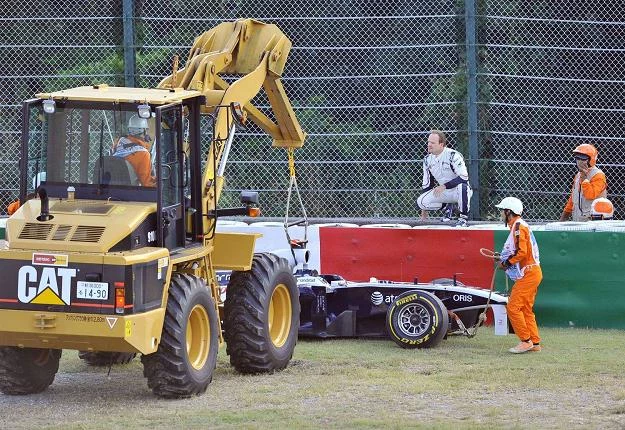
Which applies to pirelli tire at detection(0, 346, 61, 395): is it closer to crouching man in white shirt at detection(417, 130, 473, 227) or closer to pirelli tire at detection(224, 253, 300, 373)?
pirelli tire at detection(224, 253, 300, 373)

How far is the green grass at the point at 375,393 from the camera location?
373 inches

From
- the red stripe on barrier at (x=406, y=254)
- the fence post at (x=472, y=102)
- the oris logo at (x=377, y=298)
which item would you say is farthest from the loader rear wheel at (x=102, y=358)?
the fence post at (x=472, y=102)

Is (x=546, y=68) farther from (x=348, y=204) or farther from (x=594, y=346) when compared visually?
(x=594, y=346)

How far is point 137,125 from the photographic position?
1034cm

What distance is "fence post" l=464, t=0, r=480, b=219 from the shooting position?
49.7 feet

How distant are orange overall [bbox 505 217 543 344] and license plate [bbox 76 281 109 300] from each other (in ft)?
14.2

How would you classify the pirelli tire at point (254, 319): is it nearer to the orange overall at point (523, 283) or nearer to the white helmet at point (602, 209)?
the orange overall at point (523, 283)

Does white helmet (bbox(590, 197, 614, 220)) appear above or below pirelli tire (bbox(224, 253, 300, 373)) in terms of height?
above

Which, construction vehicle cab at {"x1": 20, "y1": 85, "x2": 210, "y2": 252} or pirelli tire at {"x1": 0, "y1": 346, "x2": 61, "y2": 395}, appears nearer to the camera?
construction vehicle cab at {"x1": 20, "y1": 85, "x2": 210, "y2": 252}

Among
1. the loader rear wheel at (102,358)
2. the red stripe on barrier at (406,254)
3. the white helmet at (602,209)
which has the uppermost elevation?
the white helmet at (602,209)

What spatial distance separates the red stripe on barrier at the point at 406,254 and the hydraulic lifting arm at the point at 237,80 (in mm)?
2137

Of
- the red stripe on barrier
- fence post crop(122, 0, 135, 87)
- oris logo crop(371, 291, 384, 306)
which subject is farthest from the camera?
fence post crop(122, 0, 135, 87)

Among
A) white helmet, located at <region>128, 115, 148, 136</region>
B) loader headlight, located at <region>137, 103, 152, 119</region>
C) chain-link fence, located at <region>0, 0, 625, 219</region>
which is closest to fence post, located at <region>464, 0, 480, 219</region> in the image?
chain-link fence, located at <region>0, 0, 625, 219</region>

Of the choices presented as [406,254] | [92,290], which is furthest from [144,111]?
[406,254]
